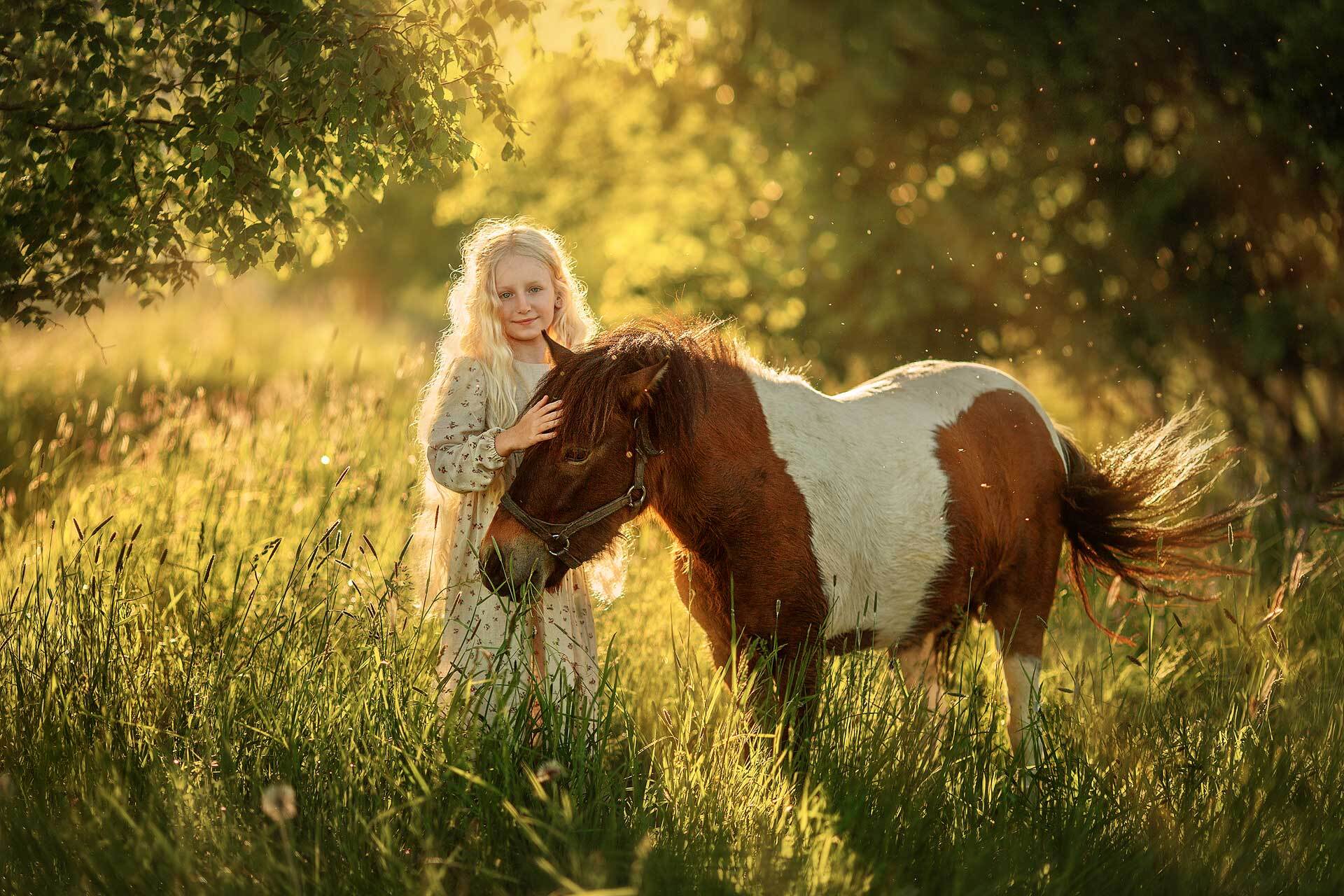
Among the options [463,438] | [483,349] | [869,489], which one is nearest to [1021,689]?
[869,489]

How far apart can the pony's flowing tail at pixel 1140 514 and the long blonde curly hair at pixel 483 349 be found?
1.88 m

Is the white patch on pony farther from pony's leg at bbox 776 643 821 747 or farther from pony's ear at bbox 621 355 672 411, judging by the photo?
pony's ear at bbox 621 355 672 411

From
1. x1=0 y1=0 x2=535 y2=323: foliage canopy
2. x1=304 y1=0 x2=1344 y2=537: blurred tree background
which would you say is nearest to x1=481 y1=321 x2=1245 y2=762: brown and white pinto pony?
x1=0 y1=0 x2=535 y2=323: foliage canopy

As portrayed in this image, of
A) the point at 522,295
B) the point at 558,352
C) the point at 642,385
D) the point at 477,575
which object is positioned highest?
the point at 522,295

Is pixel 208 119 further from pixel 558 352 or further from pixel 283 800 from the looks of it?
pixel 283 800

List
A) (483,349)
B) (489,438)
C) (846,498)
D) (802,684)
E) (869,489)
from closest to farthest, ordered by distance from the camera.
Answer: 1. (802,684)
2. (489,438)
3. (846,498)
4. (869,489)
5. (483,349)

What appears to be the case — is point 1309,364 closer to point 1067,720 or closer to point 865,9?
point 865,9

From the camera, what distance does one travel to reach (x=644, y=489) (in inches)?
139

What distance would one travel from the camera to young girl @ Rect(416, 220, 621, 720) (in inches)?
153

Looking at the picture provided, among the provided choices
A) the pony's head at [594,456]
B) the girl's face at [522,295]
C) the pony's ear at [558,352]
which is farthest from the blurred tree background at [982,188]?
the pony's head at [594,456]

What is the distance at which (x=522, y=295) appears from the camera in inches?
163

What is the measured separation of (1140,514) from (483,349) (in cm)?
273

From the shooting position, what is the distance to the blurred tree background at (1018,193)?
8.20 meters

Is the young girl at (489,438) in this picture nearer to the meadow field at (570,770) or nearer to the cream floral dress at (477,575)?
the cream floral dress at (477,575)
